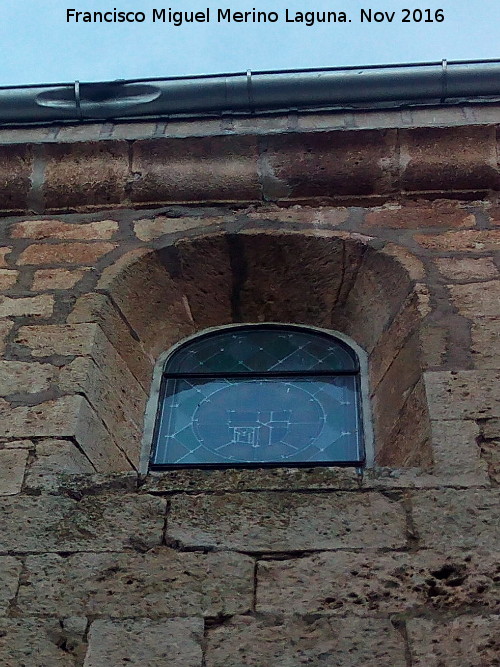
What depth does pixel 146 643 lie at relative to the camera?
238 cm

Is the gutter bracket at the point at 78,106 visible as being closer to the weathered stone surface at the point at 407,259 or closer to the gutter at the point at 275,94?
the gutter at the point at 275,94

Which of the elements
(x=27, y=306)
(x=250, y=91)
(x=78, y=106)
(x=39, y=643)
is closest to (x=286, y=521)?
(x=39, y=643)

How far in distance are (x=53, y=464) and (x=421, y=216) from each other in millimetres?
1975

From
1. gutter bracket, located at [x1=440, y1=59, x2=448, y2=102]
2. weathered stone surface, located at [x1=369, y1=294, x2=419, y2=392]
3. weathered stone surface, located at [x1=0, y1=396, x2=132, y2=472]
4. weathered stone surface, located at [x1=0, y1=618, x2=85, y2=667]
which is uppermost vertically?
gutter bracket, located at [x1=440, y1=59, x2=448, y2=102]

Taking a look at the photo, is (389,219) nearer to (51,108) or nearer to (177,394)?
(177,394)

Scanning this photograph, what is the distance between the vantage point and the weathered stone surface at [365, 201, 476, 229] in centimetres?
412

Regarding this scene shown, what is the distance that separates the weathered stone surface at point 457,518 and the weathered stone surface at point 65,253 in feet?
5.99

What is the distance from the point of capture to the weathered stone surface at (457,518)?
259 cm

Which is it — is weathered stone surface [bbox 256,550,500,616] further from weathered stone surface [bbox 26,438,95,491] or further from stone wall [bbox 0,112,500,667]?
weathered stone surface [bbox 26,438,95,491]

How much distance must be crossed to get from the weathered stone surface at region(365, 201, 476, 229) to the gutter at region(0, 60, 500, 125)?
0.70m

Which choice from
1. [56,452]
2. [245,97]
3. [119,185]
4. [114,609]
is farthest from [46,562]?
[245,97]

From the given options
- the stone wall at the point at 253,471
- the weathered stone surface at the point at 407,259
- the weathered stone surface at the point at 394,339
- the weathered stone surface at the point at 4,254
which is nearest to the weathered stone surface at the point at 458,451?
the stone wall at the point at 253,471

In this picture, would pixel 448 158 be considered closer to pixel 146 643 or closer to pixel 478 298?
pixel 478 298

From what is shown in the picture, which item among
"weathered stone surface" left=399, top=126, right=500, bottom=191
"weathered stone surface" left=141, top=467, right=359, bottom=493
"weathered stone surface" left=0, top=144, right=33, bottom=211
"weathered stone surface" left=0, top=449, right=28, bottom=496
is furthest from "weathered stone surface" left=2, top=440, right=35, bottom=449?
"weathered stone surface" left=399, top=126, right=500, bottom=191
